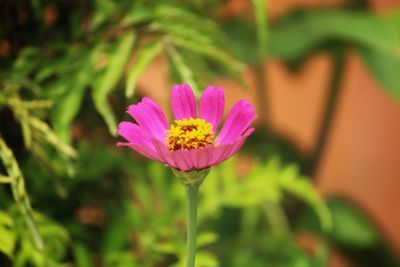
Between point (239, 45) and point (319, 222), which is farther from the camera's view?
point (319, 222)

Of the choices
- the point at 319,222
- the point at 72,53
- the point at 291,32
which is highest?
the point at 291,32

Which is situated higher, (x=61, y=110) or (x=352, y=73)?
(x=352, y=73)

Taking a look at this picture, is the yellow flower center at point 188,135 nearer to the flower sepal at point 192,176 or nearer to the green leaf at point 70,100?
the flower sepal at point 192,176

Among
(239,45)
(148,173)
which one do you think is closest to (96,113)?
(148,173)

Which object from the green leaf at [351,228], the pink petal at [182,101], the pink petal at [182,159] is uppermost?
the pink petal at [182,101]

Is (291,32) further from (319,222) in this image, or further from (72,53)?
(72,53)

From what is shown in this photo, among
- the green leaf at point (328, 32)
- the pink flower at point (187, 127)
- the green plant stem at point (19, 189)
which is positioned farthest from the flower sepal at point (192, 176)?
the green leaf at point (328, 32)
